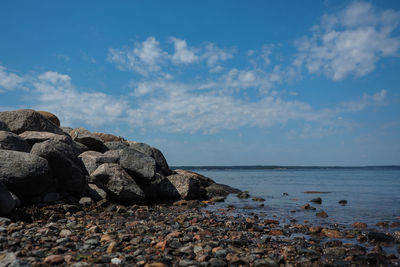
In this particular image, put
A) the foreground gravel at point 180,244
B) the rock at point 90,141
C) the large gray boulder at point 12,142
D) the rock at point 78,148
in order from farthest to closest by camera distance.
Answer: the rock at point 90,141
the rock at point 78,148
the large gray boulder at point 12,142
the foreground gravel at point 180,244

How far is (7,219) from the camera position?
8102mm

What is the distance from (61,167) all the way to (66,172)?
0.28m

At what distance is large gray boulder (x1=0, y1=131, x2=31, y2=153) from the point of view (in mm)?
11383

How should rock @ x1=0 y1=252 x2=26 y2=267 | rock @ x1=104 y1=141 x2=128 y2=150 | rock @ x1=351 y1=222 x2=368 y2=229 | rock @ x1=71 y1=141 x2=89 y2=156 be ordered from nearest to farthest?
rock @ x1=0 y1=252 x2=26 y2=267, rock @ x1=351 y1=222 x2=368 y2=229, rock @ x1=71 y1=141 x2=89 y2=156, rock @ x1=104 y1=141 x2=128 y2=150

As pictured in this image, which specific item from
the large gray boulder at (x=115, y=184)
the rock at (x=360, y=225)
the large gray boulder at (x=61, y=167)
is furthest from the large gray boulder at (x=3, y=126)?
the rock at (x=360, y=225)

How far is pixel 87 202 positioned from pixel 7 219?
3792mm

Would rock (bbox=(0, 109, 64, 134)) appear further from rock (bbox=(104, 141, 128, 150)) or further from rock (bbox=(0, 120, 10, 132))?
rock (bbox=(104, 141, 128, 150))

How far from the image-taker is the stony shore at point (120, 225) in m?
5.87

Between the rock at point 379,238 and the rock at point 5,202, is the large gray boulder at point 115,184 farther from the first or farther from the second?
the rock at point 379,238

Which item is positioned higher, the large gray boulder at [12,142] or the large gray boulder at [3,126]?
the large gray boulder at [3,126]

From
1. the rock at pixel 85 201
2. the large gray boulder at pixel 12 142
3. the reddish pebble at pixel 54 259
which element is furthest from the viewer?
the rock at pixel 85 201

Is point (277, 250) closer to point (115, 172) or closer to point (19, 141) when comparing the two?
point (115, 172)

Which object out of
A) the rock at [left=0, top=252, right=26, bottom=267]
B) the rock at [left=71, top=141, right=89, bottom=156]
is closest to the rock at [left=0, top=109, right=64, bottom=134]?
the rock at [left=71, top=141, right=89, bottom=156]

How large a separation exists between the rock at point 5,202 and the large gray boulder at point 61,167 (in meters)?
2.84
